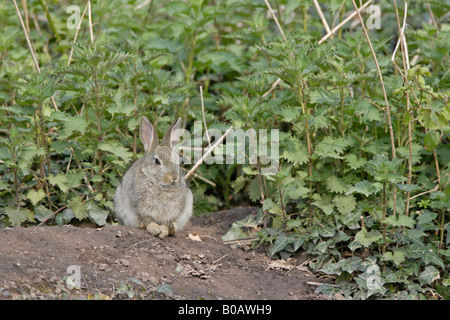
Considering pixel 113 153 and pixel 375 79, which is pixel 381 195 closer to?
pixel 375 79

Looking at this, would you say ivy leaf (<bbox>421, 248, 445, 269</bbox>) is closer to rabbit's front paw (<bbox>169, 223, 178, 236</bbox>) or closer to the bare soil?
the bare soil

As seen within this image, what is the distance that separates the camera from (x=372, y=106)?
5.40m

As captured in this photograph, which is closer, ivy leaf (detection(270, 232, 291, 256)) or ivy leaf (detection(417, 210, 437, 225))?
ivy leaf (detection(417, 210, 437, 225))

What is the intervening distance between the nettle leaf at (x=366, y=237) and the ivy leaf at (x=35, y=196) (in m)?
2.88

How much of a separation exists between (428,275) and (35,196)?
139 inches

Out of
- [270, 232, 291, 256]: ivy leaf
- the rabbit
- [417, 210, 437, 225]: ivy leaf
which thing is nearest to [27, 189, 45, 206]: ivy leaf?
the rabbit

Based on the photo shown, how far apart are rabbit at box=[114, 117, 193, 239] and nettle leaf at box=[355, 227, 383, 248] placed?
5.56 feet

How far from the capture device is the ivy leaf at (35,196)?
5590 mm

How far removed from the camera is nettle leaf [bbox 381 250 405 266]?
15.9 feet

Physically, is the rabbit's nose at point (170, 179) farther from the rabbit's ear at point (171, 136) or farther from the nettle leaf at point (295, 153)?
the nettle leaf at point (295, 153)

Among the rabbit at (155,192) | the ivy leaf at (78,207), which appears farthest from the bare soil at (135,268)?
the ivy leaf at (78,207)

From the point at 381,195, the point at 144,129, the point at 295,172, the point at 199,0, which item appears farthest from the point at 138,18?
Answer: the point at 381,195

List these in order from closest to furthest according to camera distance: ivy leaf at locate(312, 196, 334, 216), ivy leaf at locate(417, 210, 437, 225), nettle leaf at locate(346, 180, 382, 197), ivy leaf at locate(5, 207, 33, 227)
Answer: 1. nettle leaf at locate(346, 180, 382, 197)
2. ivy leaf at locate(417, 210, 437, 225)
3. ivy leaf at locate(312, 196, 334, 216)
4. ivy leaf at locate(5, 207, 33, 227)

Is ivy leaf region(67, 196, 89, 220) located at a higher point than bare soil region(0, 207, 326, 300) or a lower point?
higher
